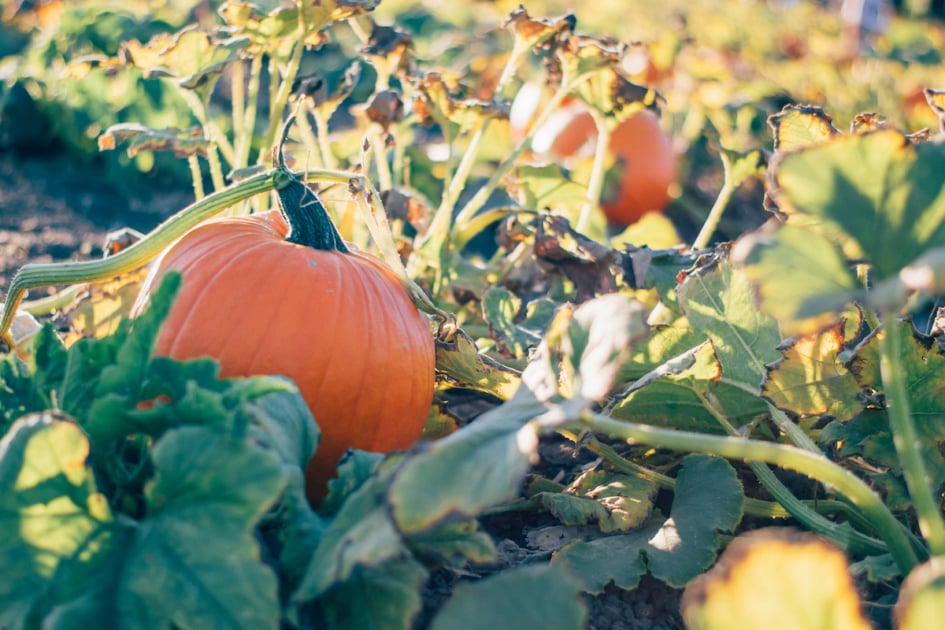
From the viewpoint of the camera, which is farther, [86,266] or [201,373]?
[86,266]

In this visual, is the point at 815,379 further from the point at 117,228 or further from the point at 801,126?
the point at 117,228

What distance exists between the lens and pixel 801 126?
1664mm

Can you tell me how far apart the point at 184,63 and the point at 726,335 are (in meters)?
1.29

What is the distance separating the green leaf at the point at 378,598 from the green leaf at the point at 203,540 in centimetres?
14

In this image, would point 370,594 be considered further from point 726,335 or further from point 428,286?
point 428,286

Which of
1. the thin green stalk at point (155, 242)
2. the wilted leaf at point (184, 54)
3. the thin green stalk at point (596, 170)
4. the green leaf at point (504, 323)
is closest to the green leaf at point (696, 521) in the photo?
the green leaf at point (504, 323)

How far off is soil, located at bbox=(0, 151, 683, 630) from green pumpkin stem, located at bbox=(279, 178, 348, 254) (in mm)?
575

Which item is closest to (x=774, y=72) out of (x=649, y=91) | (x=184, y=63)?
(x=649, y=91)

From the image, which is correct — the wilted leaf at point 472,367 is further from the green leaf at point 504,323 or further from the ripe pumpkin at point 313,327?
the green leaf at point 504,323

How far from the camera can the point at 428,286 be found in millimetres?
2299

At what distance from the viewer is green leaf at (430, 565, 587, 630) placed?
3.05 ft

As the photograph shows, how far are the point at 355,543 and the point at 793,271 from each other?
0.54 meters

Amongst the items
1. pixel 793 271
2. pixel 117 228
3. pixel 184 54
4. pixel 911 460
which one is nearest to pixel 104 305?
pixel 184 54

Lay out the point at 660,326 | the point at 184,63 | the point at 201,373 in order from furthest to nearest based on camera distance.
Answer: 1. the point at 184,63
2. the point at 660,326
3. the point at 201,373
